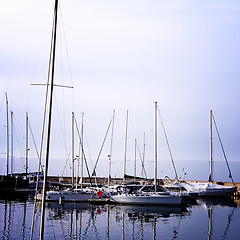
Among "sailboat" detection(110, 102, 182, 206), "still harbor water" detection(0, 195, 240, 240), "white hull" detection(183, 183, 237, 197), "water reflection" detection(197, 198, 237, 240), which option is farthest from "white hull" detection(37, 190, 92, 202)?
"white hull" detection(183, 183, 237, 197)

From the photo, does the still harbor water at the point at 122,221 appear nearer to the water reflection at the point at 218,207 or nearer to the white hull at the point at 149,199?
the water reflection at the point at 218,207

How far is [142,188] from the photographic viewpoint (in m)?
44.6

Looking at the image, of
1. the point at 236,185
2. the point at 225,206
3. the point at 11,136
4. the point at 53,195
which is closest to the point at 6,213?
the point at 53,195

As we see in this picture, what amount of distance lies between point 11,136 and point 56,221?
114 feet

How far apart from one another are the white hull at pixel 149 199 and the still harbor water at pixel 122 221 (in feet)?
3.32

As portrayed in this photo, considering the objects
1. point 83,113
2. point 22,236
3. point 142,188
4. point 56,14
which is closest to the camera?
point 56,14

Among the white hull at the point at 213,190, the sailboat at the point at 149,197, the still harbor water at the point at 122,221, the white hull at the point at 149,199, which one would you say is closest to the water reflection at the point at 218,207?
→ the still harbor water at the point at 122,221

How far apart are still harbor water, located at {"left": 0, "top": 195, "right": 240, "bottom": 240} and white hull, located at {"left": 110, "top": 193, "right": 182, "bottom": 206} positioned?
1013mm

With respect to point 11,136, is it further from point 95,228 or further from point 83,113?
point 95,228

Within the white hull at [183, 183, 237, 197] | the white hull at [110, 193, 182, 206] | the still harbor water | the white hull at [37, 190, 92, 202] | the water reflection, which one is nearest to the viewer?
the still harbor water

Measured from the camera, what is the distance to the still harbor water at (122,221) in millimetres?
27781

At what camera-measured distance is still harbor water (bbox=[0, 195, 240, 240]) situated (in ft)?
91.1

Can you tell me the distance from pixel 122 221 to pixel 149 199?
9.94 m

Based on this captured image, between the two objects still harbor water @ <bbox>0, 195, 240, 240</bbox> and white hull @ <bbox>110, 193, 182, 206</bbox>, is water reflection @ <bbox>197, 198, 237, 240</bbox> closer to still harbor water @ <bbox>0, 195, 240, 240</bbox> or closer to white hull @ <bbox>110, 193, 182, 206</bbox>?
still harbor water @ <bbox>0, 195, 240, 240</bbox>
